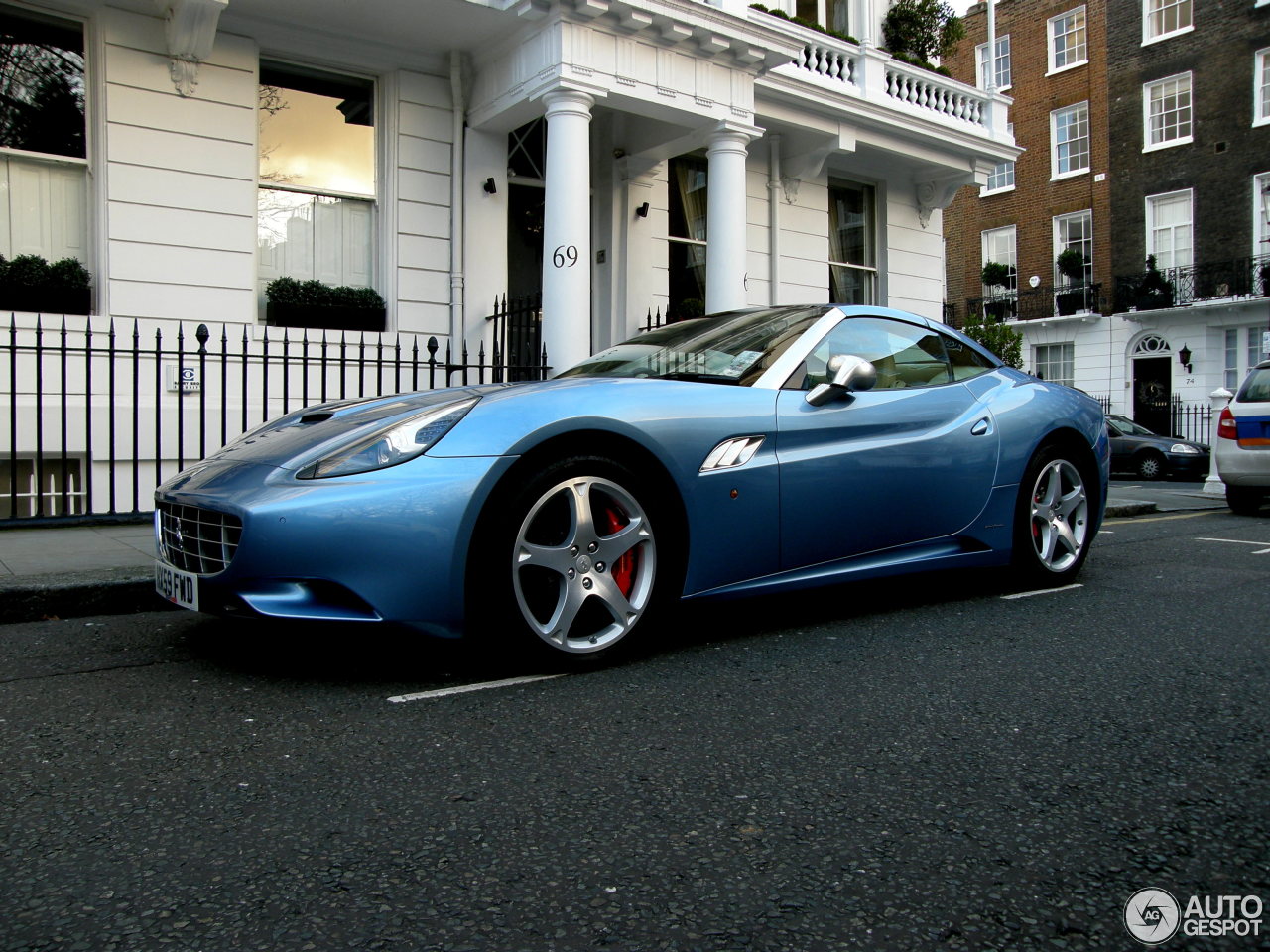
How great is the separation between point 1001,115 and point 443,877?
15.2 m

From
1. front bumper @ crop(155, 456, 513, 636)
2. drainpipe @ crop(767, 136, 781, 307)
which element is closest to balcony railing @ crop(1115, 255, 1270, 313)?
drainpipe @ crop(767, 136, 781, 307)

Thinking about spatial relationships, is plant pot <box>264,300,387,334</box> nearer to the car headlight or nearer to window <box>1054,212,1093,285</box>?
the car headlight

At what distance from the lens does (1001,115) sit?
14703mm

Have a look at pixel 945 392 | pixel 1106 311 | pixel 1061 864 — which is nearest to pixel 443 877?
pixel 1061 864

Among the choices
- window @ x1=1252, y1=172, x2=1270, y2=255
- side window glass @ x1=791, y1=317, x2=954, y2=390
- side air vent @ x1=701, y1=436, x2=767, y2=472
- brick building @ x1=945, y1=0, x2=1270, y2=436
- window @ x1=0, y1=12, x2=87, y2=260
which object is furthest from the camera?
brick building @ x1=945, y1=0, x2=1270, y2=436

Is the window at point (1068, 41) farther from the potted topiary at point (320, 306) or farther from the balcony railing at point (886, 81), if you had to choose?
the potted topiary at point (320, 306)

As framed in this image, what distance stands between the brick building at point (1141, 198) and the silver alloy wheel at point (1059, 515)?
23.4m

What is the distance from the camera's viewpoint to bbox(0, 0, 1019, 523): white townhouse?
8938 millimetres

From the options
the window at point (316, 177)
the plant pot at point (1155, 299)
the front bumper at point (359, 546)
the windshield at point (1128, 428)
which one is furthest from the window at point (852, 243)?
the plant pot at point (1155, 299)

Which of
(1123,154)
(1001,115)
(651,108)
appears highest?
(1123,154)

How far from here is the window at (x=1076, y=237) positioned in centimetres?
2978

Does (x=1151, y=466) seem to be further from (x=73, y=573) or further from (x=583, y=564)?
(x=73, y=573)

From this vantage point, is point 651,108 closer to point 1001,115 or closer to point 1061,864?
point 1001,115

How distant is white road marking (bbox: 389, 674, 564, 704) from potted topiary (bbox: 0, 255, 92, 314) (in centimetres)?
726
